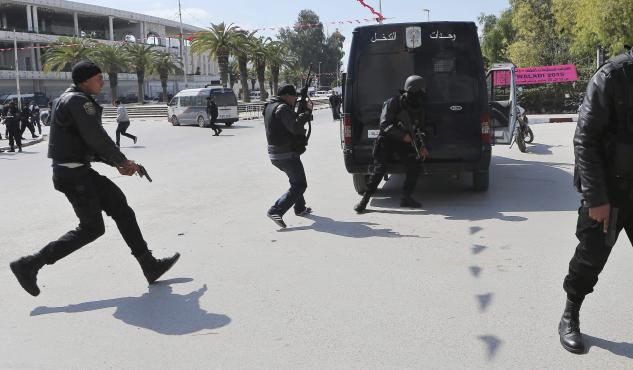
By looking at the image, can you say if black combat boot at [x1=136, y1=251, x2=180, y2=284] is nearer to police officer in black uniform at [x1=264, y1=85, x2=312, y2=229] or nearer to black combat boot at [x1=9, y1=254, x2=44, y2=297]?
black combat boot at [x1=9, y1=254, x2=44, y2=297]

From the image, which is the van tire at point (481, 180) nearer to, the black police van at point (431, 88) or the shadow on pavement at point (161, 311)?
the black police van at point (431, 88)

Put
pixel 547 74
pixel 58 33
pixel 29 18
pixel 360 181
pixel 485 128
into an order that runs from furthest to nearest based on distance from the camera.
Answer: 1. pixel 58 33
2. pixel 29 18
3. pixel 547 74
4. pixel 360 181
5. pixel 485 128

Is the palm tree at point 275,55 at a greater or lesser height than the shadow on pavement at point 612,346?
greater

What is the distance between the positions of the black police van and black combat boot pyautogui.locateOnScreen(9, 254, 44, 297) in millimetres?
4376

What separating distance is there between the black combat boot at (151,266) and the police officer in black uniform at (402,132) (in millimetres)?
3153

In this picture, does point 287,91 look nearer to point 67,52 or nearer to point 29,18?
point 67,52

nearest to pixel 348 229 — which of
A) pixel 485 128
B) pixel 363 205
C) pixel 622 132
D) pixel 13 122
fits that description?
pixel 363 205

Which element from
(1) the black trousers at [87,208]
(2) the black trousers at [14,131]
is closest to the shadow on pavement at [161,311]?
(1) the black trousers at [87,208]

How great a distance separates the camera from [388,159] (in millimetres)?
7773

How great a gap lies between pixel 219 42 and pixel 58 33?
36.0 metres

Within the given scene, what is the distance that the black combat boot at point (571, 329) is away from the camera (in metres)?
3.39

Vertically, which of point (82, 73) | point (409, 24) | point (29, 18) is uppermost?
point (29, 18)

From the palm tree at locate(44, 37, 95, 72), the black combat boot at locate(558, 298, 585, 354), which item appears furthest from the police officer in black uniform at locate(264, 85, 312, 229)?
the palm tree at locate(44, 37, 95, 72)

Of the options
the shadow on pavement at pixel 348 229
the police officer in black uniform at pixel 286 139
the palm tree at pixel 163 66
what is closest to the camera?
the shadow on pavement at pixel 348 229
